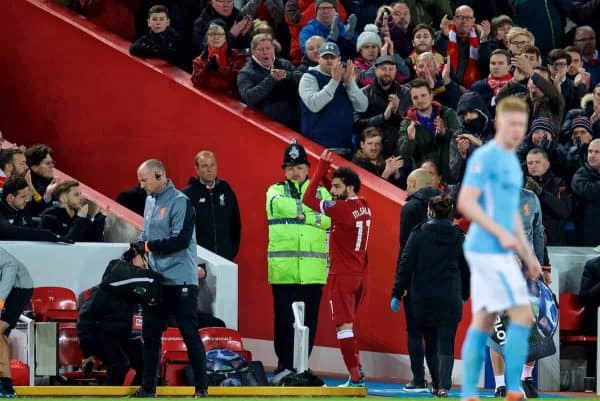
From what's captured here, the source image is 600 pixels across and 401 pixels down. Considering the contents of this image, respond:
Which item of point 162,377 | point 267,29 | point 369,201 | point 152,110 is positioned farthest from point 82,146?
point 162,377

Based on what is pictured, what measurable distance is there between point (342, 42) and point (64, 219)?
3916 mm

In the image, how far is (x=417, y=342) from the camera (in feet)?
43.3

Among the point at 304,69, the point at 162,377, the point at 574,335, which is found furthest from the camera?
the point at 304,69

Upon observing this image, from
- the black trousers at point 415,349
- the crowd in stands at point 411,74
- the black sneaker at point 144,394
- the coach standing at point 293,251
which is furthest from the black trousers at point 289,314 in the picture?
the black sneaker at point 144,394

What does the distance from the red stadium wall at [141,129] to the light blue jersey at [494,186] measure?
6.14 metres

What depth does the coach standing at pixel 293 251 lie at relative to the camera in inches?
555

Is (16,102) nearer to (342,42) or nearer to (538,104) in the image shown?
(342,42)

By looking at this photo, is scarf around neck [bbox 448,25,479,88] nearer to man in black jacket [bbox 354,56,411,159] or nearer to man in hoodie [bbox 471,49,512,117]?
man in hoodie [bbox 471,49,512,117]

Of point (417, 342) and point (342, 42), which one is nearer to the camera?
point (417, 342)

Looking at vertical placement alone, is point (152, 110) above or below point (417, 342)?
above

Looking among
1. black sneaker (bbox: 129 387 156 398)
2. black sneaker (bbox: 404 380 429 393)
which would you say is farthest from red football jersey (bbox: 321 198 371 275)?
black sneaker (bbox: 129 387 156 398)

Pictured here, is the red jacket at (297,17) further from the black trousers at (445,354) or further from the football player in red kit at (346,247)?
the black trousers at (445,354)

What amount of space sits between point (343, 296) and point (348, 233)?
0.55 meters

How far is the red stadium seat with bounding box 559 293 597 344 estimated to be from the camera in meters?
14.4
